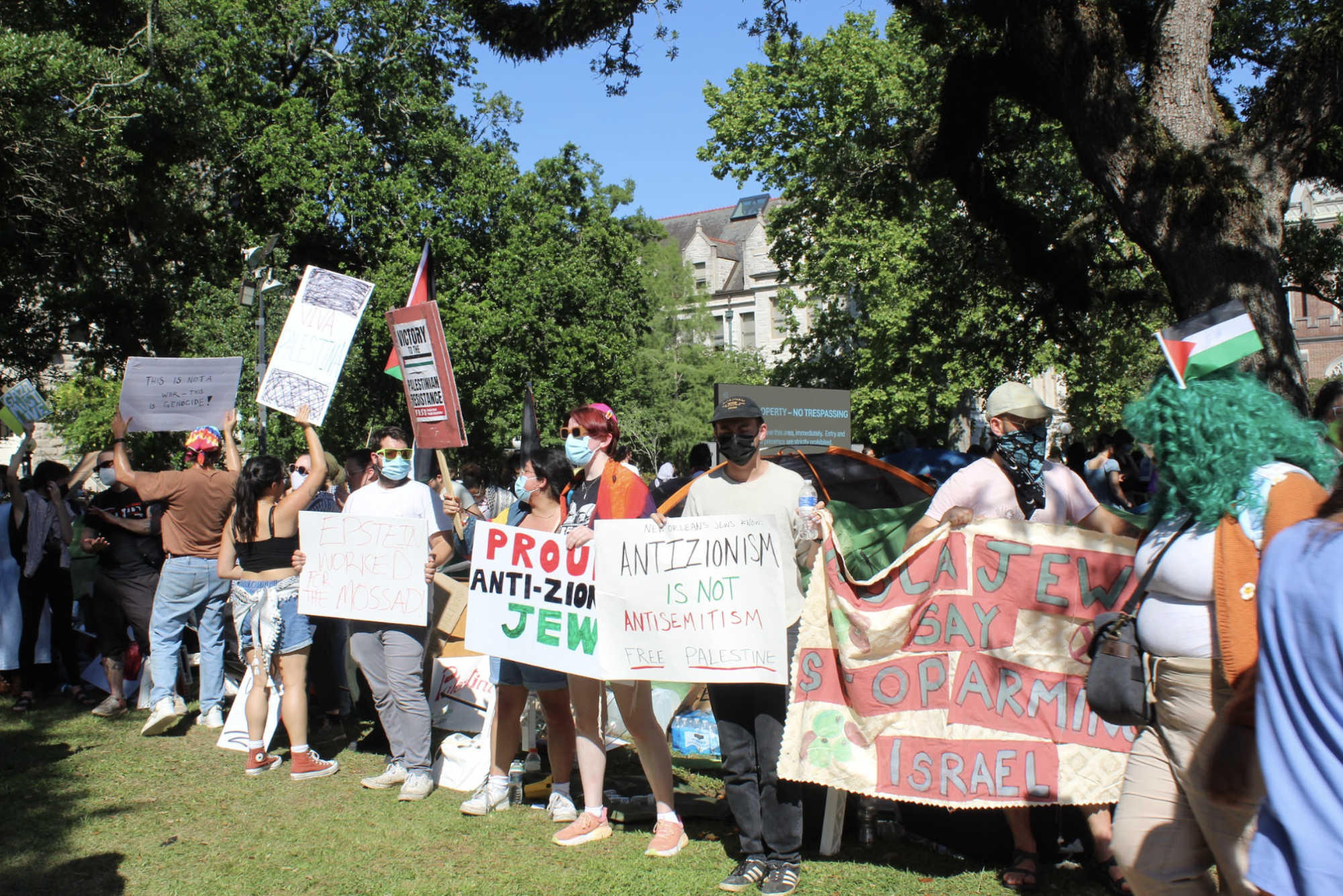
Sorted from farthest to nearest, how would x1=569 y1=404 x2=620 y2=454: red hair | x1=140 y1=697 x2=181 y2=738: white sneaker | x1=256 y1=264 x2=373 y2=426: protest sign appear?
x1=140 y1=697 x2=181 y2=738: white sneaker < x1=256 y1=264 x2=373 y2=426: protest sign < x1=569 y1=404 x2=620 y2=454: red hair

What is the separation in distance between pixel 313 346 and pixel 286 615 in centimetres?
162

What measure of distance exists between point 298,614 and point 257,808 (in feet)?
3.65

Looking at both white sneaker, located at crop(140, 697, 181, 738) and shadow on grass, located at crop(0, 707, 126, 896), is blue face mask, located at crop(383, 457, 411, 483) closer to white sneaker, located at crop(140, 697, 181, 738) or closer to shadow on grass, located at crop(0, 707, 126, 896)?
shadow on grass, located at crop(0, 707, 126, 896)

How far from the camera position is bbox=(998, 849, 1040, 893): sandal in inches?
166

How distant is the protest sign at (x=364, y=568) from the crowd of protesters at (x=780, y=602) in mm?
87

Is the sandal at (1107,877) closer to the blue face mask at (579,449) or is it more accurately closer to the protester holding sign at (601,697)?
the protester holding sign at (601,697)

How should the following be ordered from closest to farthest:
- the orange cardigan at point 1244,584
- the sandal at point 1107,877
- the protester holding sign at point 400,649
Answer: the orange cardigan at point 1244,584
the sandal at point 1107,877
the protester holding sign at point 400,649

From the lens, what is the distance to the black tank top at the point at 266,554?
6.19m

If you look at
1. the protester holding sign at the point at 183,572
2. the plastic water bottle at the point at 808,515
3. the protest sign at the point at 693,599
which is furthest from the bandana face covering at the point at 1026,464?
the protester holding sign at the point at 183,572

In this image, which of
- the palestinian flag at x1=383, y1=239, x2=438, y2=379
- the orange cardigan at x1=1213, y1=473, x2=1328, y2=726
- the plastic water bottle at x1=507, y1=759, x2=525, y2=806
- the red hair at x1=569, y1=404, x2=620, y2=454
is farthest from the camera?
the palestinian flag at x1=383, y1=239, x2=438, y2=379

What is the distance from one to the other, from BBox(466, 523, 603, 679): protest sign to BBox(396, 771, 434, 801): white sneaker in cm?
Answer: 94

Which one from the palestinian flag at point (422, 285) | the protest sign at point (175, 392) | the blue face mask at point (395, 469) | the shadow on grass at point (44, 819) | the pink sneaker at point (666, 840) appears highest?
the palestinian flag at point (422, 285)

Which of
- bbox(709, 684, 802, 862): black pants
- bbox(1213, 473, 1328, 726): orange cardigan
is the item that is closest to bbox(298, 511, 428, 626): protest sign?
bbox(709, 684, 802, 862): black pants

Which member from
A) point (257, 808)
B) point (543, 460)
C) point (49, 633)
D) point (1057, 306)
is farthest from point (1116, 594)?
point (1057, 306)
